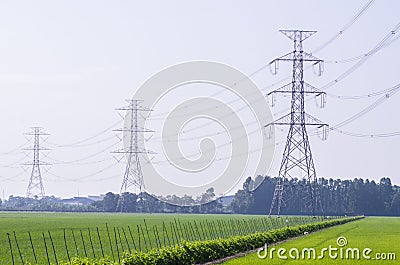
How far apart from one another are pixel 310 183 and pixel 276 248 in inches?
1011

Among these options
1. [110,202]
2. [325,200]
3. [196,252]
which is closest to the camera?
[196,252]

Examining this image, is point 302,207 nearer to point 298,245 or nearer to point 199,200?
point 199,200

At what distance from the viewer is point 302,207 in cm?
13500

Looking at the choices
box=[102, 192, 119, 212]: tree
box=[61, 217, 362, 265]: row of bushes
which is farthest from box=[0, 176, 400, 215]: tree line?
box=[61, 217, 362, 265]: row of bushes

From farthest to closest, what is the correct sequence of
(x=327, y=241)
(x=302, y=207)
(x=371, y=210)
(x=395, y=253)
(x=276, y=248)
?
1. (x=371, y=210)
2. (x=302, y=207)
3. (x=327, y=241)
4. (x=276, y=248)
5. (x=395, y=253)

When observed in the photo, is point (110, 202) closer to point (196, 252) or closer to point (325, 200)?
point (325, 200)

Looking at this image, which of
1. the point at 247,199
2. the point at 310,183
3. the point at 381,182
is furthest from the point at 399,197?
the point at 310,183

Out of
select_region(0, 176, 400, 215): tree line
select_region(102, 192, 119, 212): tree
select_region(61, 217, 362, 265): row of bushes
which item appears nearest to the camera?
select_region(61, 217, 362, 265): row of bushes

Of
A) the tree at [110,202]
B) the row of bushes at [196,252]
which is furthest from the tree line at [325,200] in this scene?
the row of bushes at [196,252]

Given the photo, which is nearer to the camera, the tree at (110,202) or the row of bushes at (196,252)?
the row of bushes at (196,252)

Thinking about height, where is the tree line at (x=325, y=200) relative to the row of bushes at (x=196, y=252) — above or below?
above

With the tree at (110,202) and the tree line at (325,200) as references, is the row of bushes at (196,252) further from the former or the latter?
the tree at (110,202)

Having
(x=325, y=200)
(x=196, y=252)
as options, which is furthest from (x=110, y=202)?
(x=196, y=252)

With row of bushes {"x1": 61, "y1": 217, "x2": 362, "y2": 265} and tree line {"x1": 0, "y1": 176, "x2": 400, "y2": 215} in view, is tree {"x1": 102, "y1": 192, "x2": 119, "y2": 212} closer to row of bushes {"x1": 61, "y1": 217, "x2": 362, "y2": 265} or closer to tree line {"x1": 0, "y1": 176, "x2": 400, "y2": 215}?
tree line {"x1": 0, "y1": 176, "x2": 400, "y2": 215}
